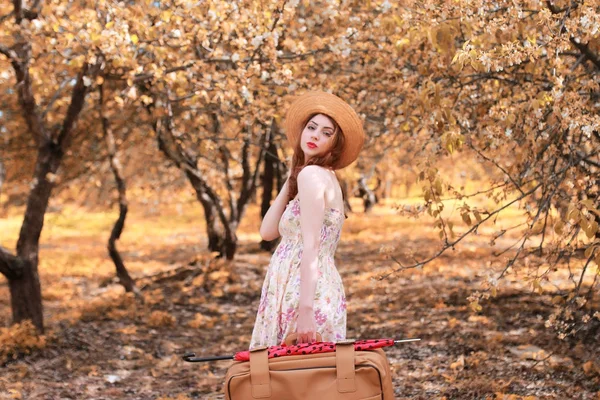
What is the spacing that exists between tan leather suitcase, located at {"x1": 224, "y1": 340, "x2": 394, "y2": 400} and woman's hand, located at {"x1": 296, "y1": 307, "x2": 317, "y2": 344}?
0.88ft

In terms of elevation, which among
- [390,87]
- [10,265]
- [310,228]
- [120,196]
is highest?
[390,87]

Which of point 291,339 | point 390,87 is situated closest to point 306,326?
point 291,339

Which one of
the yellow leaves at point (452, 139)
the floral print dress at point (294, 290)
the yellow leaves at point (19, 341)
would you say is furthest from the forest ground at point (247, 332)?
the floral print dress at point (294, 290)

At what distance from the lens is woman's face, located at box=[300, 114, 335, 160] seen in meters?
3.46

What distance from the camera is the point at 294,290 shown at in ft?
11.0

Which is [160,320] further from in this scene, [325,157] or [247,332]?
[325,157]

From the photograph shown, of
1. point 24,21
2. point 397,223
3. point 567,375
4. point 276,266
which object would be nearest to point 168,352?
point 24,21

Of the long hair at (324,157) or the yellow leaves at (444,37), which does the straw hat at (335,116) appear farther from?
the yellow leaves at (444,37)

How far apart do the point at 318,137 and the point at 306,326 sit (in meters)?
0.92

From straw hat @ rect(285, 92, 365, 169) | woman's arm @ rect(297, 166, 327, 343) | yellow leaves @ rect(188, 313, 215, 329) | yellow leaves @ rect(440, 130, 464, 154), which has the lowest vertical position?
yellow leaves @ rect(188, 313, 215, 329)

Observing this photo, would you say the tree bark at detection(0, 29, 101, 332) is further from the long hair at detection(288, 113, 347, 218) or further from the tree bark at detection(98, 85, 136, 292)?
the long hair at detection(288, 113, 347, 218)

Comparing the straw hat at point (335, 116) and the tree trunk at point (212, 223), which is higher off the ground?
the straw hat at point (335, 116)

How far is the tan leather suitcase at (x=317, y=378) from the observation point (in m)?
2.80

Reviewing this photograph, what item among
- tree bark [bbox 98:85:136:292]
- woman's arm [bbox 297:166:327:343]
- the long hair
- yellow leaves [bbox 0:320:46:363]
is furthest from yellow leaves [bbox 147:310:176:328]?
woman's arm [bbox 297:166:327:343]
